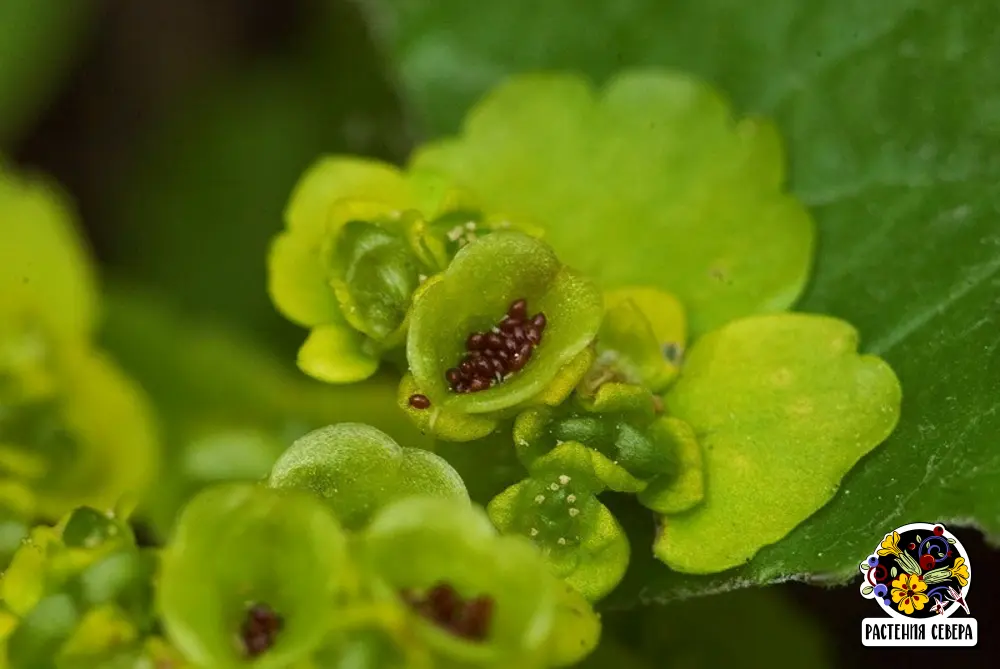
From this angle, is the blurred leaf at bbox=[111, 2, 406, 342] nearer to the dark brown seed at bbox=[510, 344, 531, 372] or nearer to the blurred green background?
the blurred green background

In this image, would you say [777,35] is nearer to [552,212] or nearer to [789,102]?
[789,102]

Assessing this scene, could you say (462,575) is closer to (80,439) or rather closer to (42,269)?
(80,439)

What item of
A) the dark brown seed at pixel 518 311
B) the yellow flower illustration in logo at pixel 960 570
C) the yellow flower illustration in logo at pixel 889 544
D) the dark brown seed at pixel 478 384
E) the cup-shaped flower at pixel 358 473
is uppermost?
the dark brown seed at pixel 518 311

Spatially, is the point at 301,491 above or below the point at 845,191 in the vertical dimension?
below

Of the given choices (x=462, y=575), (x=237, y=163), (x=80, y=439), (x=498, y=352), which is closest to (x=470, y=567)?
(x=462, y=575)

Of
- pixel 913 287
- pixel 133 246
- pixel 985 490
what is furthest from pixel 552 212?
pixel 133 246

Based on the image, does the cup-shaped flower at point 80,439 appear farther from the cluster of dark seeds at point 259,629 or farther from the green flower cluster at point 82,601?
the cluster of dark seeds at point 259,629

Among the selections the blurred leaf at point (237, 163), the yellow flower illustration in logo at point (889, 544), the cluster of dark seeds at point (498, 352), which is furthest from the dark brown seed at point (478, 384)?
the blurred leaf at point (237, 163)
